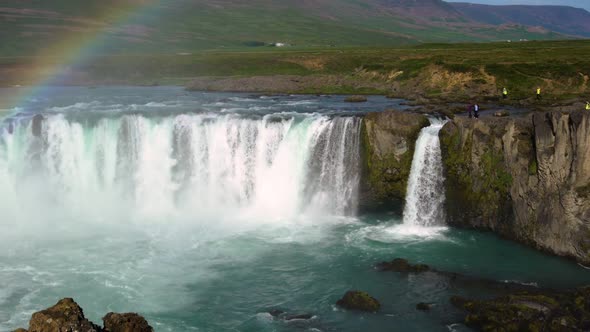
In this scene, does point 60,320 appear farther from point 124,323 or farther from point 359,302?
point 359,302

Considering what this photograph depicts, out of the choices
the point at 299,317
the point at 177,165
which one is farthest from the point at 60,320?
the point at 177,165

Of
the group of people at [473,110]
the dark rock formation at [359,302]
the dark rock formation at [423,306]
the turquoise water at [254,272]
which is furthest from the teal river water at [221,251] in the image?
the group of people at [473,110]

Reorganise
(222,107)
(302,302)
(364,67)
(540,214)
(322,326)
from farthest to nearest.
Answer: (364,67) → (222,107) → (540,214) → (302,302) → (322,326)

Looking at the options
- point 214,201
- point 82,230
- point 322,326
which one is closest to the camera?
point 322,326

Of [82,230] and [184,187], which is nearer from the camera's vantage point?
[82,230]

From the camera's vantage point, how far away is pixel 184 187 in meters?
45.7

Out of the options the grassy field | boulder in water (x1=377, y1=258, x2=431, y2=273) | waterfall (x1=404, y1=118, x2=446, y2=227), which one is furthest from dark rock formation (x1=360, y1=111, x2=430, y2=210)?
the grassy field

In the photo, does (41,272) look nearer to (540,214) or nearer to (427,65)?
(540,214)

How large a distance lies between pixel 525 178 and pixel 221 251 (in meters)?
19.3

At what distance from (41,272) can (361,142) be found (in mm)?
22677

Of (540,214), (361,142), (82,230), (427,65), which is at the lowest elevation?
(82,230)

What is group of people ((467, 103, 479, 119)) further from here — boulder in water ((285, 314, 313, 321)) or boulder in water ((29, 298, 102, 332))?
boulder in water ((29, 298, 102, 332))

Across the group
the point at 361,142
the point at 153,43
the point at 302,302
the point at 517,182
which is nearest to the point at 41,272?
the point at 302,302

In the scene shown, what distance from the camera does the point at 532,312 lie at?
81.0ft
